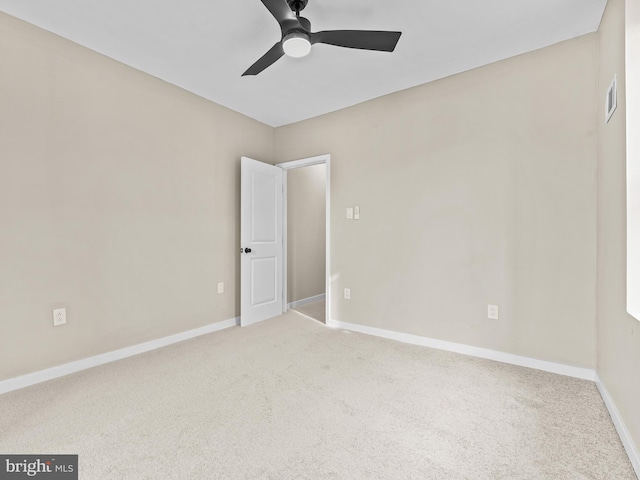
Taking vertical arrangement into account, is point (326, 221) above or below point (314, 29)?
below

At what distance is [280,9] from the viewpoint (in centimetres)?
169

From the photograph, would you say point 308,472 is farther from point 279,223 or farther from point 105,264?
point 279,223

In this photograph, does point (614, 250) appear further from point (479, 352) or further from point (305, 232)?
point (305, 232)

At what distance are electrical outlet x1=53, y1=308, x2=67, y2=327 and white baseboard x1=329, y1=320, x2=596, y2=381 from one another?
2.50 meters

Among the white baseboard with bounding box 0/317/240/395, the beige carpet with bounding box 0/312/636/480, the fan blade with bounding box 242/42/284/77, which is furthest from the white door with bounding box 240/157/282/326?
the fan blade with bounding box 242/42/284/77

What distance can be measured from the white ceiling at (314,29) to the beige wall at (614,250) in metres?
0.44

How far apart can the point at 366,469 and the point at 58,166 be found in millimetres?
2790

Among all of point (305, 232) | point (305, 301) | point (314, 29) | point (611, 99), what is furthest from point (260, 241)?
point (611, 99)

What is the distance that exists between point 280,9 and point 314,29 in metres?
0.68

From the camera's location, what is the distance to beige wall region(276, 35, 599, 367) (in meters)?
2.33

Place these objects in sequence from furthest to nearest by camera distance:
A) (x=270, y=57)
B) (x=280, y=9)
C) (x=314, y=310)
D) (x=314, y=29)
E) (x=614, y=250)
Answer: (x=314, y=310), (x=314, y=29), (x=270, y=57), (x=614, y=250), (x=280, y=9)

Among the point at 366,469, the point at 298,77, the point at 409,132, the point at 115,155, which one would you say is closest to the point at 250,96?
the point at 298,77

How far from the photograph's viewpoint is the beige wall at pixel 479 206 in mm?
2328

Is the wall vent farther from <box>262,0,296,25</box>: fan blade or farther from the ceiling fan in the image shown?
<box>262,0,296,25</box>: fan blade
